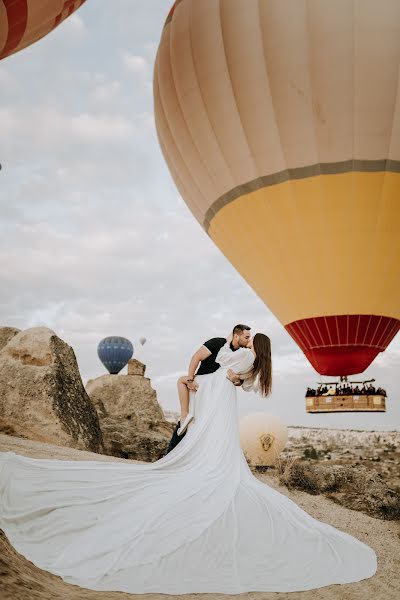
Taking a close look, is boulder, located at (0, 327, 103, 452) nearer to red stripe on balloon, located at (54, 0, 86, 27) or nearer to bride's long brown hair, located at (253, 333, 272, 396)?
bride's long brown hair, located at (253, 333, 272, 396)

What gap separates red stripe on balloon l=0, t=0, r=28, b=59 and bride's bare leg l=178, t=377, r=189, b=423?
3972 millimetres

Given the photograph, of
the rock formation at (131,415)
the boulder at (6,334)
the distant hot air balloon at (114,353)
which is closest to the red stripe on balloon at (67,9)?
the boulder at (6,334)

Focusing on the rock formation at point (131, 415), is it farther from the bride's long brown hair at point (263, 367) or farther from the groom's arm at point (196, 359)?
the bride's long brown hair at point (263, 367)

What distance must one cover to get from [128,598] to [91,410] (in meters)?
6.29

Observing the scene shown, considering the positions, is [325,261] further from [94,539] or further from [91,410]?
[94,539]

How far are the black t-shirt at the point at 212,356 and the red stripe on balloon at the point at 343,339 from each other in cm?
846

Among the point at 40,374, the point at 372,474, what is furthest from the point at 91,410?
the point at 372,474

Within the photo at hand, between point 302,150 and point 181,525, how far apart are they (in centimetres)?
959

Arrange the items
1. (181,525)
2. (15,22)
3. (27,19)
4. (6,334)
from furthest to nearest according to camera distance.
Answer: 1. (6,334)
2. (27,19)
3. (15,22)
4. (181,525)

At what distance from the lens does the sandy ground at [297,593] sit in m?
1.93

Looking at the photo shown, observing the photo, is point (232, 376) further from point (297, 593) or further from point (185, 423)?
point (297, 593)

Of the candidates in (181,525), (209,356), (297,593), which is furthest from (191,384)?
(297,593)

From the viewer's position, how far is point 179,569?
2.74 meters

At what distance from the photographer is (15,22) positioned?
550 cm
